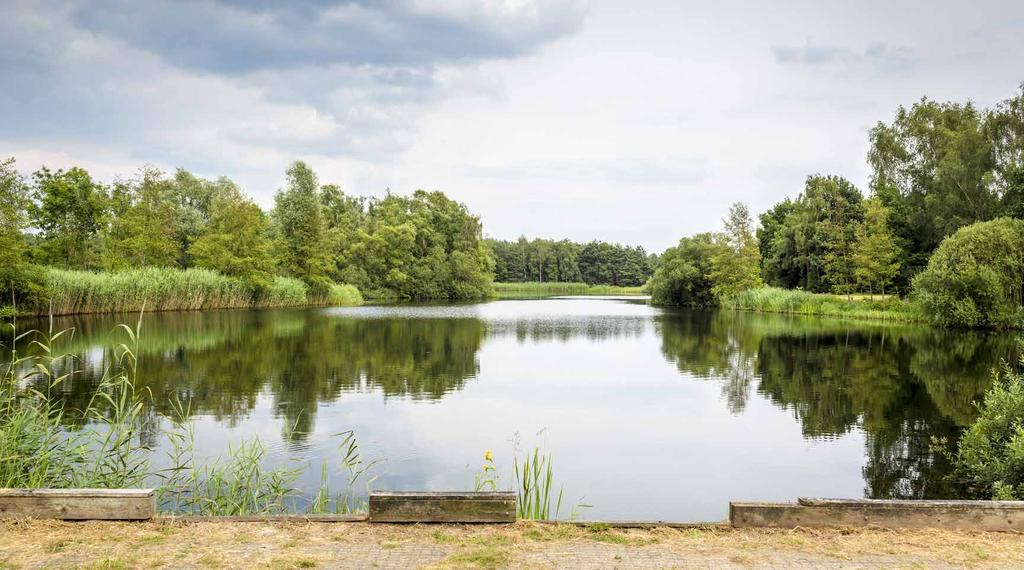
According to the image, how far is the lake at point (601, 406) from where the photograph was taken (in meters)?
9.40

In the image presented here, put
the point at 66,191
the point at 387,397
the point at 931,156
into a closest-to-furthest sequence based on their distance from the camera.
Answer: the point at 387,397 → the point at 66,191 → the point at 931,156

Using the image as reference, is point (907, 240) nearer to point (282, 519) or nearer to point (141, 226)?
point (282, 519)

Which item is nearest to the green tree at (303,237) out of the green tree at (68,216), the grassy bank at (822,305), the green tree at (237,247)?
the green tree at (237,247)

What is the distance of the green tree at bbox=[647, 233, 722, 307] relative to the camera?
2512 inches

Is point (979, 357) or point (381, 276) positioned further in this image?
point (381, 276)

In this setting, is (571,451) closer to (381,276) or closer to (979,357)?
(979,357)

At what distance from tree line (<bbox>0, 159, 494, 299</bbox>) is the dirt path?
103 feet

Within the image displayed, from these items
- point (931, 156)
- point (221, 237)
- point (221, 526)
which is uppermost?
point (931, 156)

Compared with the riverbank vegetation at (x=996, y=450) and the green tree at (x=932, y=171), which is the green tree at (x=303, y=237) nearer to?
the green tree at (x=932, y=171)

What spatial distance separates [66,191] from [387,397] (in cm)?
3471

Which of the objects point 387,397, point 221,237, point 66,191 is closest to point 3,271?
point 66,191

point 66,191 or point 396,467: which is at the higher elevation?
point 66,191

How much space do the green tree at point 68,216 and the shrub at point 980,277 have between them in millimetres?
49677

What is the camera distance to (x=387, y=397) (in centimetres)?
1473
